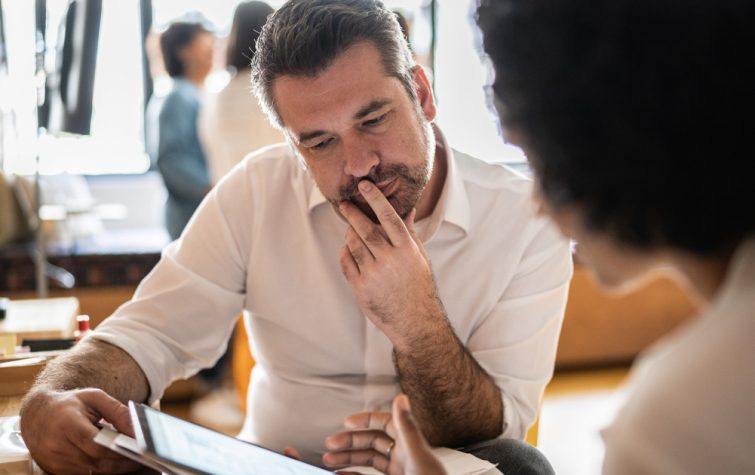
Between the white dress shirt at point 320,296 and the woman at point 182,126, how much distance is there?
1.74m

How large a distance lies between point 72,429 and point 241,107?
1935 mm

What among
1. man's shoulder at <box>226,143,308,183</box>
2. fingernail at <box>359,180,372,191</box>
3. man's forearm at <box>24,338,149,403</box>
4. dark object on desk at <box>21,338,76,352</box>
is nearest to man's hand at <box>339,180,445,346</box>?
fingernail at <box>359,180,372,191</box>

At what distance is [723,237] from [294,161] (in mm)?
1069

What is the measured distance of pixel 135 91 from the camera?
17.6 feet

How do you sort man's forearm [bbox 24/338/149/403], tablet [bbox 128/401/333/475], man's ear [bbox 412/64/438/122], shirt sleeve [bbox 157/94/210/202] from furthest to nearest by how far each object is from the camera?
shirt sleeve [bbox 157/94/210/202] → man's ear [bbox 412/64/438/122] → man's forearm [bbox 24/338/149/403] → tablet [bbox 128/401/333/475]

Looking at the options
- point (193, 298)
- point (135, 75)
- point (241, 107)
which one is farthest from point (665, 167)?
point (135, 75)

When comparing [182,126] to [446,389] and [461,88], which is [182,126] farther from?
[461,88]

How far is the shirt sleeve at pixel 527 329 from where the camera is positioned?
1439mm

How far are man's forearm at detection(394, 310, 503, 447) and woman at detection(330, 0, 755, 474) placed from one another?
0.69 metres

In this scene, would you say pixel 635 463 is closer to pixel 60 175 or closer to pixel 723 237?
pixel 723 237

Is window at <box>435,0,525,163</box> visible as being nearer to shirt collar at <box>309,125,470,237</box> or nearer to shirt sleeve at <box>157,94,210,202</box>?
shirt sleeve at <box>157,94,210,202</box>

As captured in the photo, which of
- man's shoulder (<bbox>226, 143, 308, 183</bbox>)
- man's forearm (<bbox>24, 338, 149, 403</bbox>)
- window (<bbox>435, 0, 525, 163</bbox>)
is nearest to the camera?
man's forearm (<bbox>24, 338, 149, 403</bbox>)

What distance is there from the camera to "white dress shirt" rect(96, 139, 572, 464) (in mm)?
1472

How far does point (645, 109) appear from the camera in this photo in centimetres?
58
